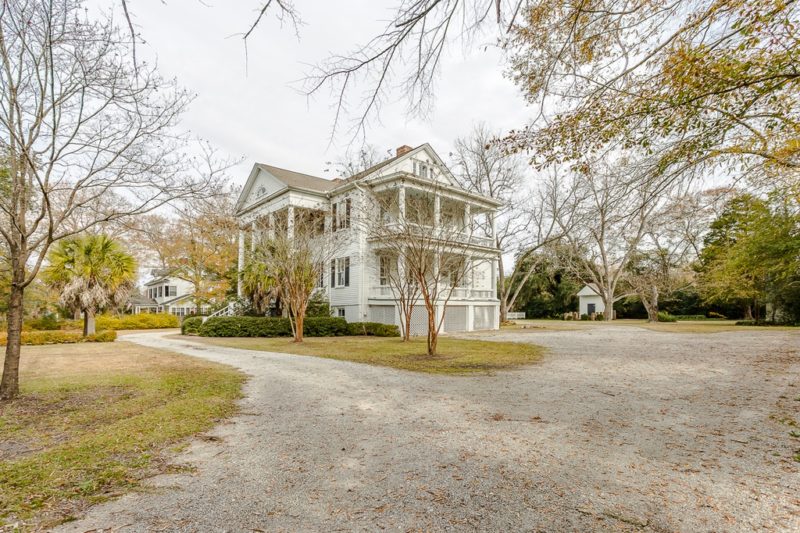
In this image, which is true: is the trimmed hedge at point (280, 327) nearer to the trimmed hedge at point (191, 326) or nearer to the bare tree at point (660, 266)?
the trimmed hedge at point (191, 326)

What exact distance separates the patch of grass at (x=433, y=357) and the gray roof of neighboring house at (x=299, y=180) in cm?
1077

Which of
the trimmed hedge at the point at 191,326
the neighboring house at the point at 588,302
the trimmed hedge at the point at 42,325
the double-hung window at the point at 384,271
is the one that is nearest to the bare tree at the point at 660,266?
the neighboring house at the point at 588,302

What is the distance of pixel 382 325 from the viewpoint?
1959cm

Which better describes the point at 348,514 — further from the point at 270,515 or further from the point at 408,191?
the point at 408,191

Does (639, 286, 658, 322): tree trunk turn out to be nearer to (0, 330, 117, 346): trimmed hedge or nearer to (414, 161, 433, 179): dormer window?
(414, 161, 433, 179): dormer window

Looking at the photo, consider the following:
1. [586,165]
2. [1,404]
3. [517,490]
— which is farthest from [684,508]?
[1,404]

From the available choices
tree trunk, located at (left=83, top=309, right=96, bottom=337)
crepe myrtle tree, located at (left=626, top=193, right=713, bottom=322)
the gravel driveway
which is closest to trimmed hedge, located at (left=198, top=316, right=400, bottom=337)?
tree trunk, located at (left=83, top=309, right=96, bottom=337)

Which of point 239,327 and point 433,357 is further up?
point 239,327

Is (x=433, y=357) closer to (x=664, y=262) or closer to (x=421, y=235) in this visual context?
(x=421, y=235)

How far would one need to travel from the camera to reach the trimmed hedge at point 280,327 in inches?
Result: 757

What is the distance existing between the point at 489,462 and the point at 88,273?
20.5 meters

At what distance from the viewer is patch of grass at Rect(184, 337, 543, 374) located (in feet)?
32.7

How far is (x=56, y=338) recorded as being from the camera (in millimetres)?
17047

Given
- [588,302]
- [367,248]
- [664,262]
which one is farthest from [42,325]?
[588,302]
